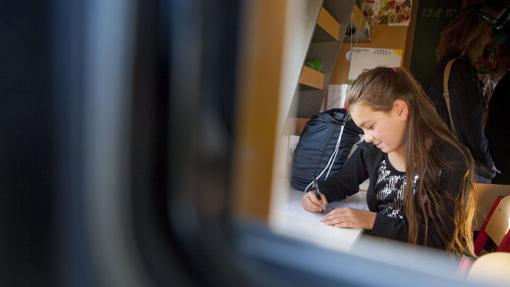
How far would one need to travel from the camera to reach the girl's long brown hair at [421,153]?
0.81 meters

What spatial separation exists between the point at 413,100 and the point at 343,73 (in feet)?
0.67

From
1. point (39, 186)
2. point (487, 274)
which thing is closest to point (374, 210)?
point (487, 274)

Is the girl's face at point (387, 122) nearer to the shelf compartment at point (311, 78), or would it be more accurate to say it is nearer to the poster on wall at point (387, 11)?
the shelf compartment at point (311, 78)

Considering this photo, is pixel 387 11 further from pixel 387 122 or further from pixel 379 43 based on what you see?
pixel 387 122

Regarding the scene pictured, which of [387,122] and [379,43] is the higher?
[379,43]

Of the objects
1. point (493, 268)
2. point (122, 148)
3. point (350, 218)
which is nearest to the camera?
point (122, 148)

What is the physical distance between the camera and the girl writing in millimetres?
806

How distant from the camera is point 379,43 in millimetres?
931

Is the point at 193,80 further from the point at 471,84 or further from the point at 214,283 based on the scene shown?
the point at 471,84

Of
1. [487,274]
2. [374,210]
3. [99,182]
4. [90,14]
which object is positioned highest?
[90,14]

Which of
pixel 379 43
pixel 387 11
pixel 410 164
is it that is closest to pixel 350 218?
pixel 410 164

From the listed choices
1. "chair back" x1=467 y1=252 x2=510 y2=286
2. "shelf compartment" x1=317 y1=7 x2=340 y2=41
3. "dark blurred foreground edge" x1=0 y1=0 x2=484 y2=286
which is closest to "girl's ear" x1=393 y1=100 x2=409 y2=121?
"shelf compartment" x1=317 y1=7 x2=340 y2=41

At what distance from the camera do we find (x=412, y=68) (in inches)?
36.3

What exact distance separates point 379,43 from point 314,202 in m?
0.52
